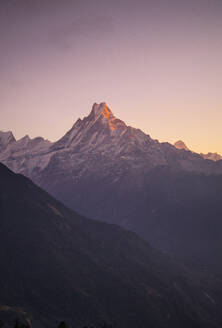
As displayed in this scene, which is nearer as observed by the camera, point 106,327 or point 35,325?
point 106,327

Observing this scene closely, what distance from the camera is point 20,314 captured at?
654ft

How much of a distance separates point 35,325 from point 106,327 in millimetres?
43449

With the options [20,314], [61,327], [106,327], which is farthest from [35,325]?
[61,327]

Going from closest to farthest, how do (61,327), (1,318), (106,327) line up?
(61,327) → (106,327) → (1,318)

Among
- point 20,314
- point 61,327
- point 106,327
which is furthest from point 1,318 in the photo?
point 61,327

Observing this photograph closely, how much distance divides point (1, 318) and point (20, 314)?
33.7ft

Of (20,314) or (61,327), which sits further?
(20,314)

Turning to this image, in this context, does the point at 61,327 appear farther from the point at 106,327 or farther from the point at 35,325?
the point at 35,325

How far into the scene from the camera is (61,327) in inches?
5044

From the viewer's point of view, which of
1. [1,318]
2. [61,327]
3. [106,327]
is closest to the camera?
[61,327]

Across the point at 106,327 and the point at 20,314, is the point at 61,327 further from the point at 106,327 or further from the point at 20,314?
the point at 20,314

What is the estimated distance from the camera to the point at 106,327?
166500 mm

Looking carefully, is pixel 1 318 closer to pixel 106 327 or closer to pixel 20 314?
pixel 20 314

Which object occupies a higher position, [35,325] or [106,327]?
[106,327]
